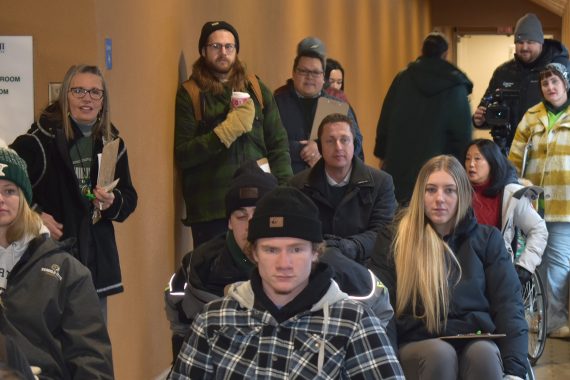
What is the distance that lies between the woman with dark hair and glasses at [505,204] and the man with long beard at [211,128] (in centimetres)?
105

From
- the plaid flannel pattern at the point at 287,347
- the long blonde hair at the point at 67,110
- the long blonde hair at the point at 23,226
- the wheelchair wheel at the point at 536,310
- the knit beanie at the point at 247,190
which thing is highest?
the long blonde hair at the point at 67,110

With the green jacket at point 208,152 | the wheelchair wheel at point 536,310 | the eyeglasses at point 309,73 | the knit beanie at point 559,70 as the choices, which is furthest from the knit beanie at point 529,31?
the green jacket at point 208,152

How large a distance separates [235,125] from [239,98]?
13cm

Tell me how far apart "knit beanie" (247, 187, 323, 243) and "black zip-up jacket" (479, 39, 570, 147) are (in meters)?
4.14

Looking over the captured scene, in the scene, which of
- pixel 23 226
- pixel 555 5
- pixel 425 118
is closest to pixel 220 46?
pixel 425 118

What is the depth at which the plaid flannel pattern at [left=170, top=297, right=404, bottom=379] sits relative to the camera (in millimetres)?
2725

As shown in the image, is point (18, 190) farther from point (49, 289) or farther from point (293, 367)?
point (293, 367)

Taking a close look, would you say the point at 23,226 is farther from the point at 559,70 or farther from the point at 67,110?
the point at 559,70

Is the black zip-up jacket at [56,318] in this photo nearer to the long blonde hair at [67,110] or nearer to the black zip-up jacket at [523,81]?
the long blonde hair at [67,110]

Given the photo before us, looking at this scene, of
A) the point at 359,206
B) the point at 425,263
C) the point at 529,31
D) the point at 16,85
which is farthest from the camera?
the point at 529,31

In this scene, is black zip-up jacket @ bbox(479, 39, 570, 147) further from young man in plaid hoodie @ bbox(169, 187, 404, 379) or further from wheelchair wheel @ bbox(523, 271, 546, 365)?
young man in plaid hoodie @ bbox(169, 187, 404, 379)

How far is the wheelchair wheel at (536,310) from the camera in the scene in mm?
5707

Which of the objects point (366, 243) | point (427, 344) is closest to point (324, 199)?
point (366, 243)

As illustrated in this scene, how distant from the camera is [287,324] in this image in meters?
2.76
